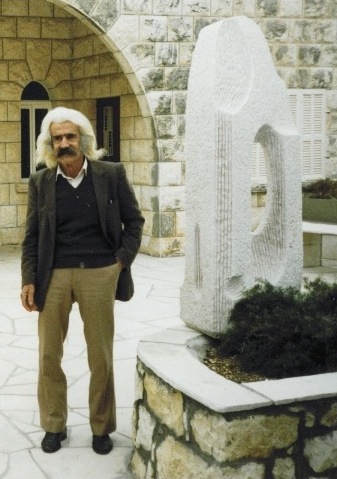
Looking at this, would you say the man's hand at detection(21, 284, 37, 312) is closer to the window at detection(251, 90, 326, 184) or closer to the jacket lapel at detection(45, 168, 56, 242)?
the jacket lapel at detection(45, 168, 56, 242)

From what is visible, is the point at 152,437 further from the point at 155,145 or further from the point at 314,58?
the point at 314,58

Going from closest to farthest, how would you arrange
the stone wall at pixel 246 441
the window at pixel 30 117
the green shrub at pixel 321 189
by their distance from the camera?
the stone wall at pixel 246 441, the green shrub at pixel 321 189, the window at pixel 30 117

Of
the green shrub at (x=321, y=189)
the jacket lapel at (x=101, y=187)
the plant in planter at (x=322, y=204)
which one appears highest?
the jacket lapel at (x=101, y=187)

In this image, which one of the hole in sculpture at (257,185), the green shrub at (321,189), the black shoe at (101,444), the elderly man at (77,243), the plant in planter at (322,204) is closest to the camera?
the elderly man at (77,243)

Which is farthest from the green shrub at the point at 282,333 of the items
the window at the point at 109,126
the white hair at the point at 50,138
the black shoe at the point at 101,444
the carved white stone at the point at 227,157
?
the window at the point at 109,126

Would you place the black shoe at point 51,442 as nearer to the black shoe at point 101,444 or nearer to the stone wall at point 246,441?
the black shoe at point 101,444

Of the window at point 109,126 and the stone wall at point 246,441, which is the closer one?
the stone wall at point 246,441

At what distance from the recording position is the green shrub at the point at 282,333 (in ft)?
12.1

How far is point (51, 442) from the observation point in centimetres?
399

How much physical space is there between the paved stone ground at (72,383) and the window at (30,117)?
2.91 meters

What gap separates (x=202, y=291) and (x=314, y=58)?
745cm

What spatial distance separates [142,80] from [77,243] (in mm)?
6309

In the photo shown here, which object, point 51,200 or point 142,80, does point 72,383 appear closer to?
point 51,200

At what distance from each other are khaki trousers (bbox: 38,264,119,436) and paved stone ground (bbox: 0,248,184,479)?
16cm
